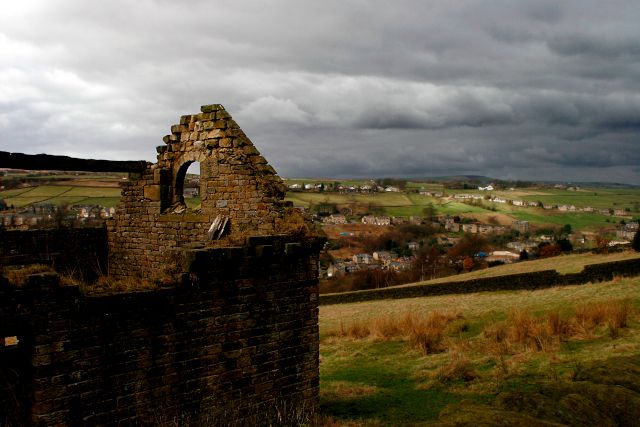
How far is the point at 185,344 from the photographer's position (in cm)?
668

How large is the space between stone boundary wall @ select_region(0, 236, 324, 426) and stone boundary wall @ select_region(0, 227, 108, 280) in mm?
5146

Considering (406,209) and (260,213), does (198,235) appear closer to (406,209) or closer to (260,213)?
(260,213)

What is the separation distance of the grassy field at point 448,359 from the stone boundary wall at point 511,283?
31.8 ft

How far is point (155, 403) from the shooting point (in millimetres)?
6371

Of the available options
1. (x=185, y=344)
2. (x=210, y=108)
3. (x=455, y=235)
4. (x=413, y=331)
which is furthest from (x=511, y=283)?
(x=455, y=235)

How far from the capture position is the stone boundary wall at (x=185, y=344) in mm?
5559

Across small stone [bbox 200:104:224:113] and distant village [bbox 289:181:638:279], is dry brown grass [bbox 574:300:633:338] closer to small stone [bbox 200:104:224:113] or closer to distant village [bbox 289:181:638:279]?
small stone [bbox 200:104:224:113]

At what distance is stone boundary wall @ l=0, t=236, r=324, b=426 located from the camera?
556 centimetres

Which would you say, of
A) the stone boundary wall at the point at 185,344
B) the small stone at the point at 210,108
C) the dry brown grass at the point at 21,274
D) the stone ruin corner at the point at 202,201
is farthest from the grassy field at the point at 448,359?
the small stone at the point at 210,108

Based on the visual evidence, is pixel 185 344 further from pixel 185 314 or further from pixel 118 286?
pixel 118 286

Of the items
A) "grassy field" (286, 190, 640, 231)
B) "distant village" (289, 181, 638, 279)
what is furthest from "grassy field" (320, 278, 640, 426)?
"grassy field" (286, 190, 640, 231)

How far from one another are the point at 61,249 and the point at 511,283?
2343 centimetres

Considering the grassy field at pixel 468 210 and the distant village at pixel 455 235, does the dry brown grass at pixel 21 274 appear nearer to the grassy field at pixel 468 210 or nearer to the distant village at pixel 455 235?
the distant village at pixel 455 235

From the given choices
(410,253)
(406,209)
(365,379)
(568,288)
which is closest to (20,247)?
(365,379)
